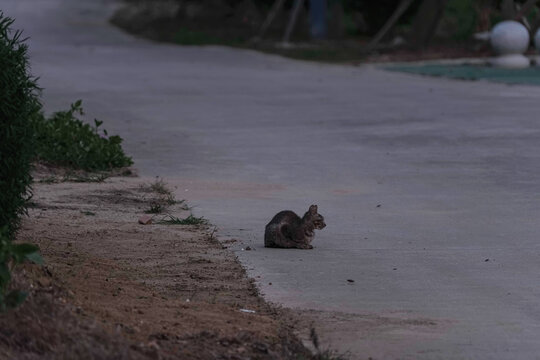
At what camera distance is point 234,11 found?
48.9 meters

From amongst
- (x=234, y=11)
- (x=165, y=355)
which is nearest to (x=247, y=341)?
(x=165, y=355)

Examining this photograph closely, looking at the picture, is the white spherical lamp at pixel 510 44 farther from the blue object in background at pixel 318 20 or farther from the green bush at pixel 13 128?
the green bush at pixel 13 128

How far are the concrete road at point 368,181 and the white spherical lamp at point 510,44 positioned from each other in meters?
3.65

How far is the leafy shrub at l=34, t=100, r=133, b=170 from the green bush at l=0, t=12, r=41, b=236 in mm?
5646

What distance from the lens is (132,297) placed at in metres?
6.67

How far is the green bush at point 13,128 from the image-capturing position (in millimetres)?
6840

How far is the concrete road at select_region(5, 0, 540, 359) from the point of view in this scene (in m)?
6.69

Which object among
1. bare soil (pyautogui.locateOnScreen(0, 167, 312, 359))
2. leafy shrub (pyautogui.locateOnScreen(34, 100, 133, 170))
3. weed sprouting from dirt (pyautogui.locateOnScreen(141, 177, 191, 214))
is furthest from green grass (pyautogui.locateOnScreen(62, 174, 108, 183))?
bare soil (pyautogui.locateOnScreen(0, 167, 312, 359))

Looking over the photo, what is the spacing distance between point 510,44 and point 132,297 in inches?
949

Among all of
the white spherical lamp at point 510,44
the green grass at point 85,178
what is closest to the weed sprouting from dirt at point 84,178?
the green grass at point 85,178

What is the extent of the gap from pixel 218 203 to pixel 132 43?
29494mm

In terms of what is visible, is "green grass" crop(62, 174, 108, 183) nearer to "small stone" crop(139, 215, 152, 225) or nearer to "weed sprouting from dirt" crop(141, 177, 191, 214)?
"weed sprouting from dirt" crop(141, 177, 191, 214)

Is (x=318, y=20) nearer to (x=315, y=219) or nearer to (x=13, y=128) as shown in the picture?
(x=315, y=219)

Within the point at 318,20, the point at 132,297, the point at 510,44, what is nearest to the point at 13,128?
the point at 132,297
